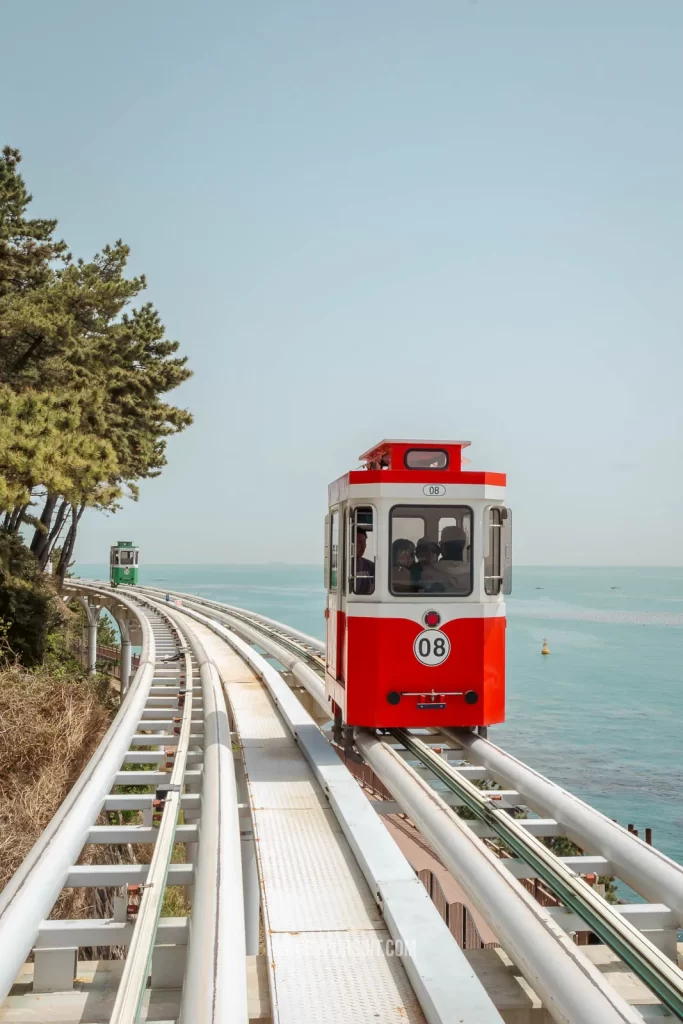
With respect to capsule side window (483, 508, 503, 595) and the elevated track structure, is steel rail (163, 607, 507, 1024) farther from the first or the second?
capsule side window (483, 508, 503, 595)

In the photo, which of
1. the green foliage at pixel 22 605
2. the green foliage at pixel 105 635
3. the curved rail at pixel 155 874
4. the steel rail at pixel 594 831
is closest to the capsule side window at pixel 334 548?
the curved rail at pixel 155 874

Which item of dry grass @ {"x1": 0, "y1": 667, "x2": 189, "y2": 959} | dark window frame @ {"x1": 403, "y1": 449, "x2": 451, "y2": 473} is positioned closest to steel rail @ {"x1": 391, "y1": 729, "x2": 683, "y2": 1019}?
dark window frame @ {"x1": 403, "y1": 449, "x2": 451, "y2": 473}

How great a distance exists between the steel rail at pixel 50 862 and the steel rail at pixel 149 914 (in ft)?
1.86

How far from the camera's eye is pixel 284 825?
280 inches

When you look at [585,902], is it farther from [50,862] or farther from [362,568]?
[362,568]

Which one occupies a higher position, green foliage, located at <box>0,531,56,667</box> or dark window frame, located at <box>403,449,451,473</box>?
dark window frame, located at <box>403,449,451,473</box>

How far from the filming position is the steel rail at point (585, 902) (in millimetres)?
4250

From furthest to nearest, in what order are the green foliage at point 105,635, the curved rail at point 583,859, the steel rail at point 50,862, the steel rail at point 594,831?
the green foliage at point 105,635, the steel rail at point 594,831, the steel rail at point 50,862, the curved rail at point 583,859

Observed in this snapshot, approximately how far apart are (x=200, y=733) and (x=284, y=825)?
4636 mm

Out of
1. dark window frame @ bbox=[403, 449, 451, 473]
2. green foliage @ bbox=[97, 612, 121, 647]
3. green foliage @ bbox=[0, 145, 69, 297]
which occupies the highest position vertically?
green foliage @ bbox=[0, 145, 69, 297]

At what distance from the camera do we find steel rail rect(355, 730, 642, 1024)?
3.85 metres

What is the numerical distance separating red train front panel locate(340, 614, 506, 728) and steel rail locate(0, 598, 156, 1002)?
2585 mm

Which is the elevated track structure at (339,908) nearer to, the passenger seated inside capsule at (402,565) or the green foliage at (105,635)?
the passenger seated inside capsule at (402,565)

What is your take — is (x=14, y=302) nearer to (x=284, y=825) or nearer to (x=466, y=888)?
(x=284, y=825)
